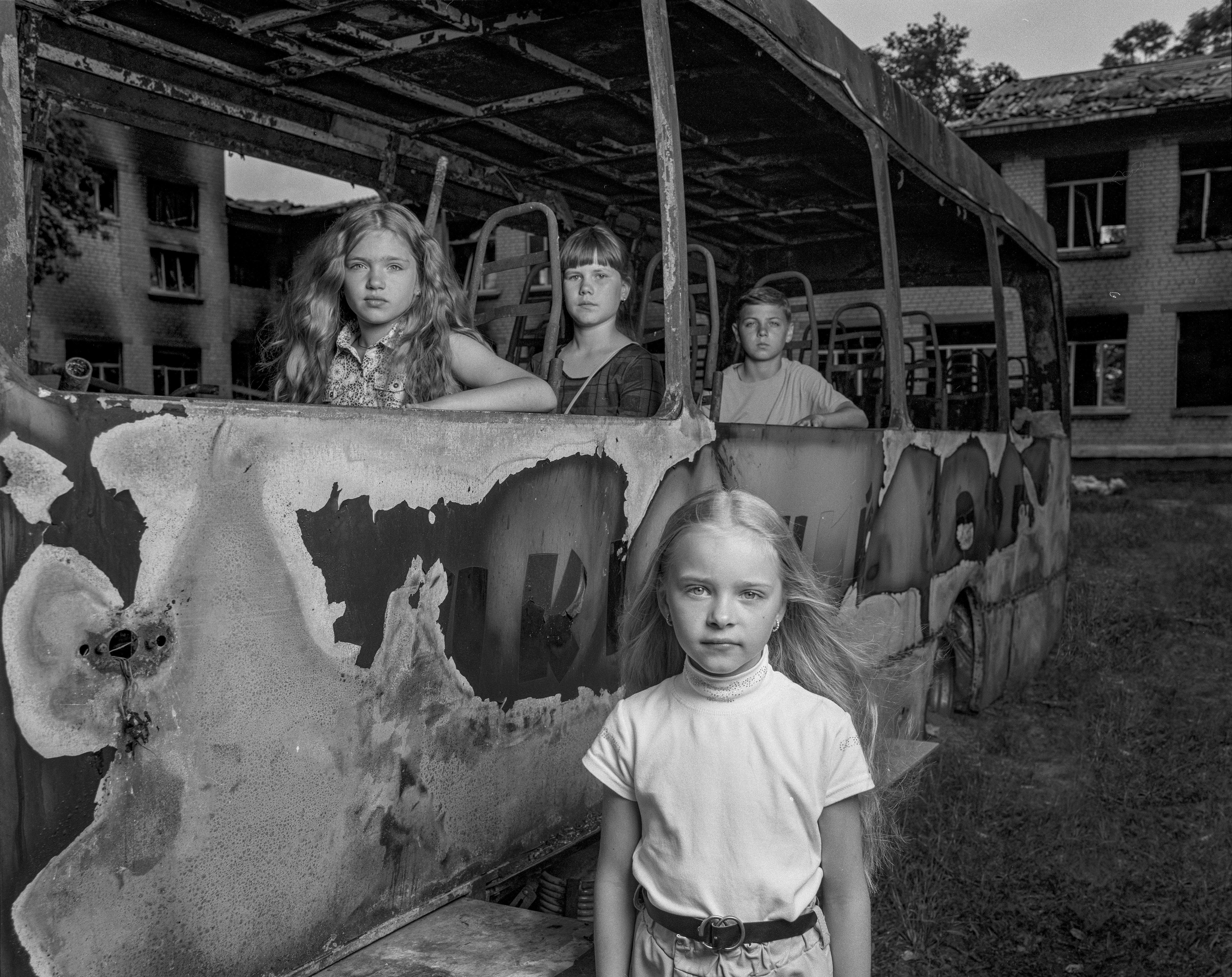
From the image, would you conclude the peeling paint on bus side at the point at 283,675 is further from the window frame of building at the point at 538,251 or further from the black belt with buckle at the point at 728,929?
the window frame of building at the point at 538,251

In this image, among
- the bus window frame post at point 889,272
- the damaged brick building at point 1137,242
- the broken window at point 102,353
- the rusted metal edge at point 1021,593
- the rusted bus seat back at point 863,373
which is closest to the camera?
the bus window frame post at point 889,272

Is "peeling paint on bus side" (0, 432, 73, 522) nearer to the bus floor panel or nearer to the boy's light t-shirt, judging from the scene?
the bus floor panel

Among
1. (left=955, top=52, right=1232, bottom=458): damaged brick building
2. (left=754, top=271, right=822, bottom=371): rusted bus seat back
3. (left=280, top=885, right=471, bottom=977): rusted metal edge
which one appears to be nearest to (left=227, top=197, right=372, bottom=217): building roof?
(left=754, top=271, right=822, bottom=371): rusted bus seat back

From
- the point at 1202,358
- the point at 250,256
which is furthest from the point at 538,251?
the point at 250,256

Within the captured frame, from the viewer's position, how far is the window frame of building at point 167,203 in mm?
12539

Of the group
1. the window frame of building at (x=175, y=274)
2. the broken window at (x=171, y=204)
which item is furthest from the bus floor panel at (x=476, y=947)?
the broken window at (x=171, y=204)

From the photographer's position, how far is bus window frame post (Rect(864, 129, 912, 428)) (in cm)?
396

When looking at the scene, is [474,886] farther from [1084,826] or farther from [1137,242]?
[1137,242]

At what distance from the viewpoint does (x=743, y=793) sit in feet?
5.63

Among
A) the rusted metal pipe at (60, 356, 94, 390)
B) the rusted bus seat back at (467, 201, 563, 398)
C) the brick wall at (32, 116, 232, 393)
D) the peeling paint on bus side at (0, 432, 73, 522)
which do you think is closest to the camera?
the peeling paint on bus side at (0, 432, 73, 522)

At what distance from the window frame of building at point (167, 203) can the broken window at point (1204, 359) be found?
1495cm

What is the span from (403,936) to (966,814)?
2.90 meters

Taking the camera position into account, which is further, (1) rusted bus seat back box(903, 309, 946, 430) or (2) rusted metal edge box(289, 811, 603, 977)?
(1) rusted bus seat back box(903, 309, 946, 430)

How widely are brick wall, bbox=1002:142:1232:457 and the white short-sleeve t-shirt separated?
62.4 ft
